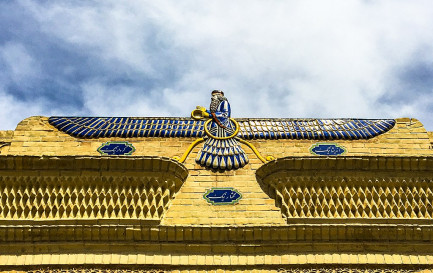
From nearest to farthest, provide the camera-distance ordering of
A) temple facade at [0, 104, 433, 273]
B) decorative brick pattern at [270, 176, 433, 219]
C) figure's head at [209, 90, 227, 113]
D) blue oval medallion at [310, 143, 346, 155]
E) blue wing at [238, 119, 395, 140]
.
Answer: temple facade at [0, 104, 433, 273] → decorative brick pattern at [270, 176, 433, 219] → blue oval medallion at [310, 143, 346, 155] → blue wing at [238, 119, 395, 140] → figure's head at [209, 90, 227, 113]

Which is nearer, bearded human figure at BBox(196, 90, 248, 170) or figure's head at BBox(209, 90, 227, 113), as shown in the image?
bearded human figure at BBox(196, 90, 248, 170)

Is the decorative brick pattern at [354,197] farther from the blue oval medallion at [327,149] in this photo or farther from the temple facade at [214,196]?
the blue oval medallion at [327,149]

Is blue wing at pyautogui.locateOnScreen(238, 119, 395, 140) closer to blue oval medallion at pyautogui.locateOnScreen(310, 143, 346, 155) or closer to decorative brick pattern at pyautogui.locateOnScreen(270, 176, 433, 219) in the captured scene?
blue oval medallion at pyautogui.locateOnScreen(310, 143, 346, 155)

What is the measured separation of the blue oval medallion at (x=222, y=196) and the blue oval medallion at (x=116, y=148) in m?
1.76

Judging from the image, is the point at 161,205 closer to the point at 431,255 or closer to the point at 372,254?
the point at 372,254

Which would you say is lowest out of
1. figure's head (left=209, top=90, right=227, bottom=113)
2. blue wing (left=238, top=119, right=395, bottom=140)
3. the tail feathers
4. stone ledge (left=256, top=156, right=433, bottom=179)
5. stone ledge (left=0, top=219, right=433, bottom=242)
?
stone ledge (left=0, top=219, right=433, bottom=242)

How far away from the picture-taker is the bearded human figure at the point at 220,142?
13.5 meters

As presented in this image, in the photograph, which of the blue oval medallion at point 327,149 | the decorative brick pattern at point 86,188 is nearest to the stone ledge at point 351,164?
the blue oval medallion at point 327,149

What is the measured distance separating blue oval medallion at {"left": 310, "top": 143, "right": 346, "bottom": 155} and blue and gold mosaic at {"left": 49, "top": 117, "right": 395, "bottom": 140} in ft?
0.67

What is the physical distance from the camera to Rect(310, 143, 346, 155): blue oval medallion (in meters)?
13.9

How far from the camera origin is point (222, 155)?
13.7 metres

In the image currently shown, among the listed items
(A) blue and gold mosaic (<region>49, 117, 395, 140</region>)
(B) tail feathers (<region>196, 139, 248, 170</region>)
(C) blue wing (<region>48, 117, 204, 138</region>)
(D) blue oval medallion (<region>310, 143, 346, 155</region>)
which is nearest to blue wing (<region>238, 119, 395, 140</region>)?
(A) blue and gold mosaic (<region>49, 117, 395, 140</region>)

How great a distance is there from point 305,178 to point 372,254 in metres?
1.74

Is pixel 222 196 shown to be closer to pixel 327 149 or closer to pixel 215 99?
pixel 327 149
